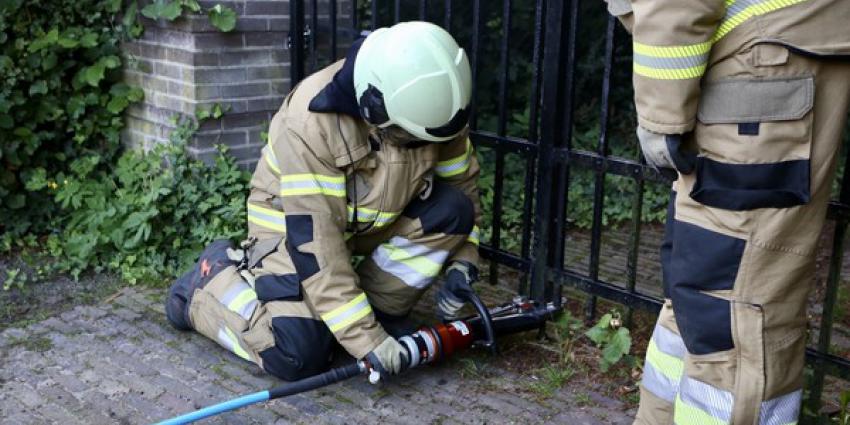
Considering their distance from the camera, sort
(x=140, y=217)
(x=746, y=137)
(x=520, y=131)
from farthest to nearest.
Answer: (x=520, y=131) < (x=140, y=217) < (x=746, y=137)

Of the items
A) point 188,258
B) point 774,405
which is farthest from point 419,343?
point 188,258

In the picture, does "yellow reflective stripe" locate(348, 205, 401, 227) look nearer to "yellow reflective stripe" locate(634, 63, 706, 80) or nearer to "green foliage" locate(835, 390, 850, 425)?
"yellow reflective stripe" locate(634, 63, 706, 80)

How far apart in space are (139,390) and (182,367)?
0.77 ft

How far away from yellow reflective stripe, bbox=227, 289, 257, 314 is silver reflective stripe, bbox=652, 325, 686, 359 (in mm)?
1640

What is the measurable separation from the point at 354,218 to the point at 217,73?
169cm

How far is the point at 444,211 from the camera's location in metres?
A: 3.74

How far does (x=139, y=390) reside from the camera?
3504 millimetres

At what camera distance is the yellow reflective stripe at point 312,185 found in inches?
132

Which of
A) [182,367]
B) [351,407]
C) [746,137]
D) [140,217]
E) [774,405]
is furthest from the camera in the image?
[140,217]

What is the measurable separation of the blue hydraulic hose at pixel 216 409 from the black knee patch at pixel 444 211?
100 centimetres

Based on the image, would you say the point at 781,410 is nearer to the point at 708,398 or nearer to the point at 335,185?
the point at 708,398

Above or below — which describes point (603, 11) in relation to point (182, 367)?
above

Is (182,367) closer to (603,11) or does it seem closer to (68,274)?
(68,274)

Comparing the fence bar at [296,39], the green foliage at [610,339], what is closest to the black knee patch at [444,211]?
the green foliage at [610,339]
